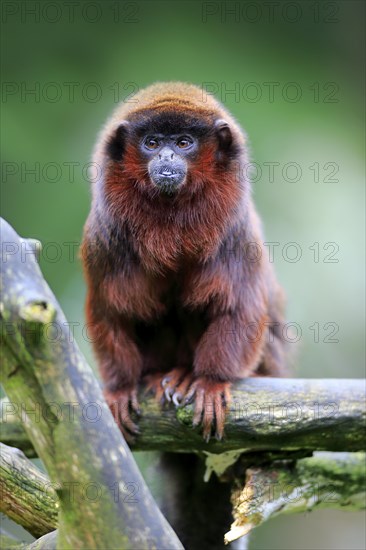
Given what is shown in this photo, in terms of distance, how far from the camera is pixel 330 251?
6.84 meters

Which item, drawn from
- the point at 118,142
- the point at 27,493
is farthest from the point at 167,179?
the point at 27,493

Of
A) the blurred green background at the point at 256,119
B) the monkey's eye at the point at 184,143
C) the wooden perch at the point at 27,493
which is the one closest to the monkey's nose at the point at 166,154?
the monkey's eye at the point at 184,143

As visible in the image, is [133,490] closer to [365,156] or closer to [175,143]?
[175,143]

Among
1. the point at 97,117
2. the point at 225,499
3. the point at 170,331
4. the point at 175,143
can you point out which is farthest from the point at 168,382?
the point at 97,117

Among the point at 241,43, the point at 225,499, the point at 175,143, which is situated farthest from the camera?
the point at 241,43

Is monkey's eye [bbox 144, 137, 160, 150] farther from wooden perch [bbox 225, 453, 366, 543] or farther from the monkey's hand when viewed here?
wooden perch [bbox 225, 453, 366, 543]

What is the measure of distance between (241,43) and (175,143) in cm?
406

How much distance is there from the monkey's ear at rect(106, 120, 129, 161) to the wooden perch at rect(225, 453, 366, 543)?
5.62 feet

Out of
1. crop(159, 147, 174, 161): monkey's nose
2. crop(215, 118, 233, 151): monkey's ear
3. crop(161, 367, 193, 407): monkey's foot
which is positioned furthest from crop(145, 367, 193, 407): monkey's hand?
crop(215, 118, 233, 151): monkey's ear

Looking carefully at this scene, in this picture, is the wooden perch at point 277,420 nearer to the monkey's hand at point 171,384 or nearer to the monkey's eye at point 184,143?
the monkey's hand at point 171,384

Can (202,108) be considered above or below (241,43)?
below

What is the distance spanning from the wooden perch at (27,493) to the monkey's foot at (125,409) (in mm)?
692

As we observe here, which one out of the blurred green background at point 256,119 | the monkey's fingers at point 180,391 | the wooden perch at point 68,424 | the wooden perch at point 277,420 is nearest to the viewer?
the wooden perch at point 68,424

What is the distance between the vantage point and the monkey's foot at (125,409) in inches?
144
